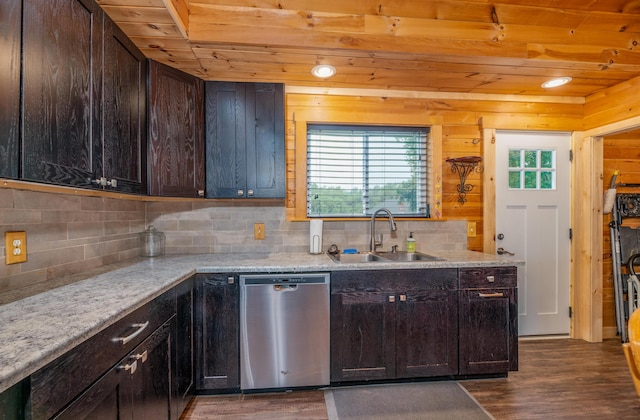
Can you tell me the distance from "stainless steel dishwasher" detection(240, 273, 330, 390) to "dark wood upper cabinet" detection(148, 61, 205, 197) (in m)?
0.82

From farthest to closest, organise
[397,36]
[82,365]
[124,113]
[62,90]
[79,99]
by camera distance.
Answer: [397,36]
[124,113]
[79,99]
[62,90]
[82,365]

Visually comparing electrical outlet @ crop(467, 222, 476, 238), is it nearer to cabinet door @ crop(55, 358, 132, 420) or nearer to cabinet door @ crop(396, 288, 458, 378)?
cabinet door @ crop(396, 288, 458, 378)

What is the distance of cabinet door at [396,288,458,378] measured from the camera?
218 cm

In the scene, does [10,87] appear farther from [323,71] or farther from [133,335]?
[323,71]

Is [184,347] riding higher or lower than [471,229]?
lower

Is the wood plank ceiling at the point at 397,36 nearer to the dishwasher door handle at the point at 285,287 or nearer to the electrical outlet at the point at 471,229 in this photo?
the electrical outlet at the point at 471,229

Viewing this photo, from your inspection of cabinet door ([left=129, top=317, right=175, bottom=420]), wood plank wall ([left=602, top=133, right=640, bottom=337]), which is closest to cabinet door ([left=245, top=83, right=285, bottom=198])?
cabinet door ([left=129, top=317, right=175, bottom=420])

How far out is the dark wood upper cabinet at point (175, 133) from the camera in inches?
80.0

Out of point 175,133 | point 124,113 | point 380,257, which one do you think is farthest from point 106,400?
point 380,257

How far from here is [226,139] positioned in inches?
95.4

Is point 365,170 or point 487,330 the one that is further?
point 365,170

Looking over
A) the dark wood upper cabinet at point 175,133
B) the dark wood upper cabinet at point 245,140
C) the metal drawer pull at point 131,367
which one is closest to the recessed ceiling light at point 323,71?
the dark wood upper cabinet at point 245,140

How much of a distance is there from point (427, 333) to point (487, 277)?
0.60 metres

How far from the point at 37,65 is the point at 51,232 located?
93 centimetres
